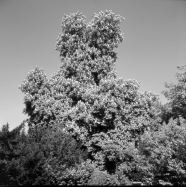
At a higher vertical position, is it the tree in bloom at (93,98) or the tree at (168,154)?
the tree in bloom at (93,98)

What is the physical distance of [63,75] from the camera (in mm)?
29594

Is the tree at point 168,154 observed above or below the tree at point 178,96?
below

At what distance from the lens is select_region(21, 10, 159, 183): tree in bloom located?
24.5 metres

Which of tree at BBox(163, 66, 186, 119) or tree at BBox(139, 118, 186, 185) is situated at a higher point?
tree at BBox(163, 66, 186, 119)

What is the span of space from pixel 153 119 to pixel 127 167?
5.93 metres

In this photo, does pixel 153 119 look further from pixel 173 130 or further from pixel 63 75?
pixel 63 75

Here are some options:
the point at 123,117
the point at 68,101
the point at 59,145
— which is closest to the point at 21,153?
the point at 59,145

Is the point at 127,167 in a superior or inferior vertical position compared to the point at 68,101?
inferior

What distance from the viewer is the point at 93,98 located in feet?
82.6

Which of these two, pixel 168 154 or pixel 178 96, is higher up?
pixel 178 96

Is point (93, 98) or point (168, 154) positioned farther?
point (93, 98)

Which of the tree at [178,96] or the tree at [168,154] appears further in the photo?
the tree at [178,96]

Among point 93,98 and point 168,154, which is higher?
point 93,98

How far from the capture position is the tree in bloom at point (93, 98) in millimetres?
24469
